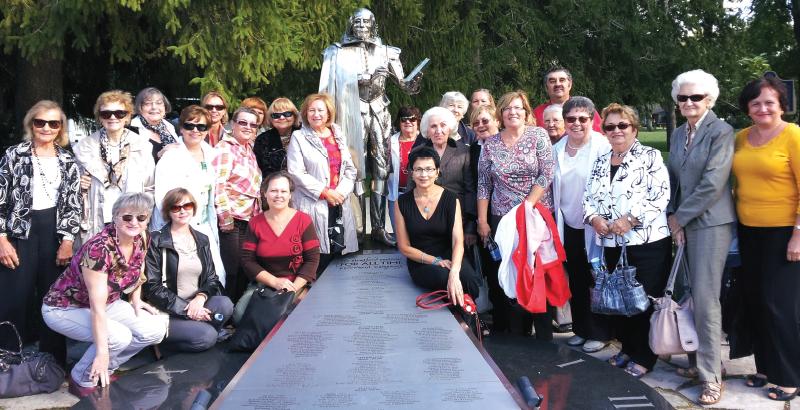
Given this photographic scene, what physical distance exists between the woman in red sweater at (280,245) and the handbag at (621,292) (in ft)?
6.58

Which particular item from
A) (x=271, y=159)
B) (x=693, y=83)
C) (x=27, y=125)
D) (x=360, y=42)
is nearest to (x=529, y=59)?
(x=360, y=42)

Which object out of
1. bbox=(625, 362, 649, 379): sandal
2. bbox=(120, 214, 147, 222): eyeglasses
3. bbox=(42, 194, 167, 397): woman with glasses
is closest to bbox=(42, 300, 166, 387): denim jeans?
bbox=(42, 194, 167, 397): woman with glasses

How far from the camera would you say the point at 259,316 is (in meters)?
4.84

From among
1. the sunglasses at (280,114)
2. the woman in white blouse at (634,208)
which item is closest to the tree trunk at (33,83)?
the sunglasses at (280,114)

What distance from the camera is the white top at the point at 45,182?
4.69 meters

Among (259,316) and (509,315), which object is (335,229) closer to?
(259,316)

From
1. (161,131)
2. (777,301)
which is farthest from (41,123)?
(777,301)

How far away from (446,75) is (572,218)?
6615 mm

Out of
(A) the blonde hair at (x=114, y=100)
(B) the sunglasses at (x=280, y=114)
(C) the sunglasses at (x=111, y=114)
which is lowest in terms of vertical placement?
(C) the sunglasses at (x=111, y=114)

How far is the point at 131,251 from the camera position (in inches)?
177

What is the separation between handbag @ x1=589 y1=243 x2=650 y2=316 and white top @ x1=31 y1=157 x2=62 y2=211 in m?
3.54

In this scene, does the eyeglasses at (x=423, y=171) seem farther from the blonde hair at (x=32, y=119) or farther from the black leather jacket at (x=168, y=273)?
the blonde hair at (x=32, y=119)

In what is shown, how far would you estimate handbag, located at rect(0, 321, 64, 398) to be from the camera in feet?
14.4

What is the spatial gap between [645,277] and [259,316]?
2495 mm
